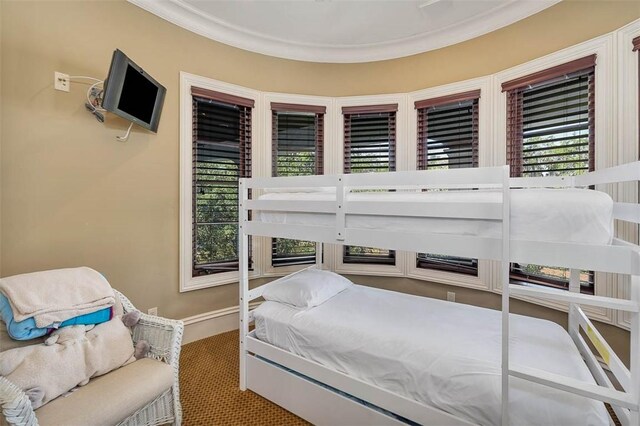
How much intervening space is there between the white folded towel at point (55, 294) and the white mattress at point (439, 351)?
0.96 meters

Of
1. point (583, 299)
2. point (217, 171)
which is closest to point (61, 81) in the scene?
point (217, 171)

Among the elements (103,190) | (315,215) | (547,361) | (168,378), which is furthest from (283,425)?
(103,190)

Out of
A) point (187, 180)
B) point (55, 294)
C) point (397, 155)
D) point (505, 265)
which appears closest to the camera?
point (505, 265)

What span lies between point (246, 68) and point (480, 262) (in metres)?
3.04

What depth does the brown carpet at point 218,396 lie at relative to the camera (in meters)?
1.75

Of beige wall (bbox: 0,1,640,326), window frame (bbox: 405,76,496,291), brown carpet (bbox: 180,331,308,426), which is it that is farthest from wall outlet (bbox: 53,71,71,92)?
window frame (bbox: 405,76,496,291)

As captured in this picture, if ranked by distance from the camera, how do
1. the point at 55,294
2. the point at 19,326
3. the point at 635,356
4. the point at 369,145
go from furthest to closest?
the point at 369,145 → the point at 55,294 → the point at 19,326 → the point at 635,356

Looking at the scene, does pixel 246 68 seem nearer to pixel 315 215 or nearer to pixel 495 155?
pixel 315 215

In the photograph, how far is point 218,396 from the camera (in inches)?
77.0

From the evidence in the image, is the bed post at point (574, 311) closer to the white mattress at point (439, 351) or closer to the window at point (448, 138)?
the white mattress at point (439, 351)

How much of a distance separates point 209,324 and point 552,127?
3.51 meters

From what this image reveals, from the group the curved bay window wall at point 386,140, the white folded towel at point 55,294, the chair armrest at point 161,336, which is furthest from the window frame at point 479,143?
the white folded towel at point 55,294

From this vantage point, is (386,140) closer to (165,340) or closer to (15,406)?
(165,340)

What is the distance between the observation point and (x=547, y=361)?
1312 millimetres
